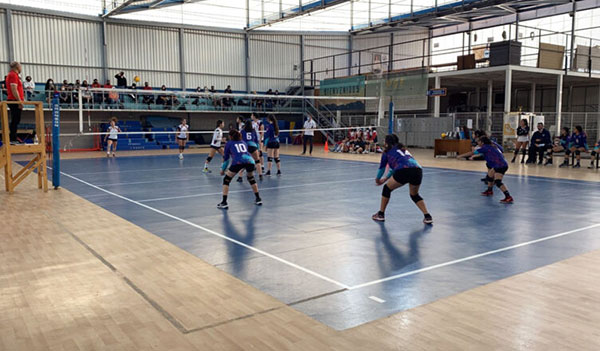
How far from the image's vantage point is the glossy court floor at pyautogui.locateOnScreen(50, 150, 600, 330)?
482cm

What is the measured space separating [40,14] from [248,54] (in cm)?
1350

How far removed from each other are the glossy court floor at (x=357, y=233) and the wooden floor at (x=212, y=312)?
25 centimetres

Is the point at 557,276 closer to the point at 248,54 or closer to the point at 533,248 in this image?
the point at 533,248

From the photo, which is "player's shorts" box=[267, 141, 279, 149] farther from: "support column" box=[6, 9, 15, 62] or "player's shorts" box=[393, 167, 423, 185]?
"support column" box=[6, 9, 15, 62]

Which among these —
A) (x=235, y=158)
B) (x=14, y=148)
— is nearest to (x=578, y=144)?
(x=235, y=158)

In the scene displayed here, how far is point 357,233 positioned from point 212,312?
3.45 m

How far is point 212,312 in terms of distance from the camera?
163 inches

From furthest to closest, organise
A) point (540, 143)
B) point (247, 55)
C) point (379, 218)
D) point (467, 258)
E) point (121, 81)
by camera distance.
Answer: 1. point (247, 55)
2. point (121, 81)
3. point (540, 143)
4. point (379, 218)
5. point (467, 258)

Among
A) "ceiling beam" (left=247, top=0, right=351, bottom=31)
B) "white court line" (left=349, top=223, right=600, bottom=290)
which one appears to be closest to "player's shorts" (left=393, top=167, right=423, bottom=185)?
"white court line" (left=349, top=223, right=600, bottom=290)

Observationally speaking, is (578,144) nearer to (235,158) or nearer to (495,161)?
(495,161)

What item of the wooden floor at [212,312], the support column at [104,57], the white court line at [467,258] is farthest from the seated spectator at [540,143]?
the support column at [104,57]

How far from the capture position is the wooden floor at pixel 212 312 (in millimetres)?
3566

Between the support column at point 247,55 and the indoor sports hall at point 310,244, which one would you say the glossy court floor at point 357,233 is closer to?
the indoor sports hall at point 310,244

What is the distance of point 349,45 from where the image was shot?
1515 inches
